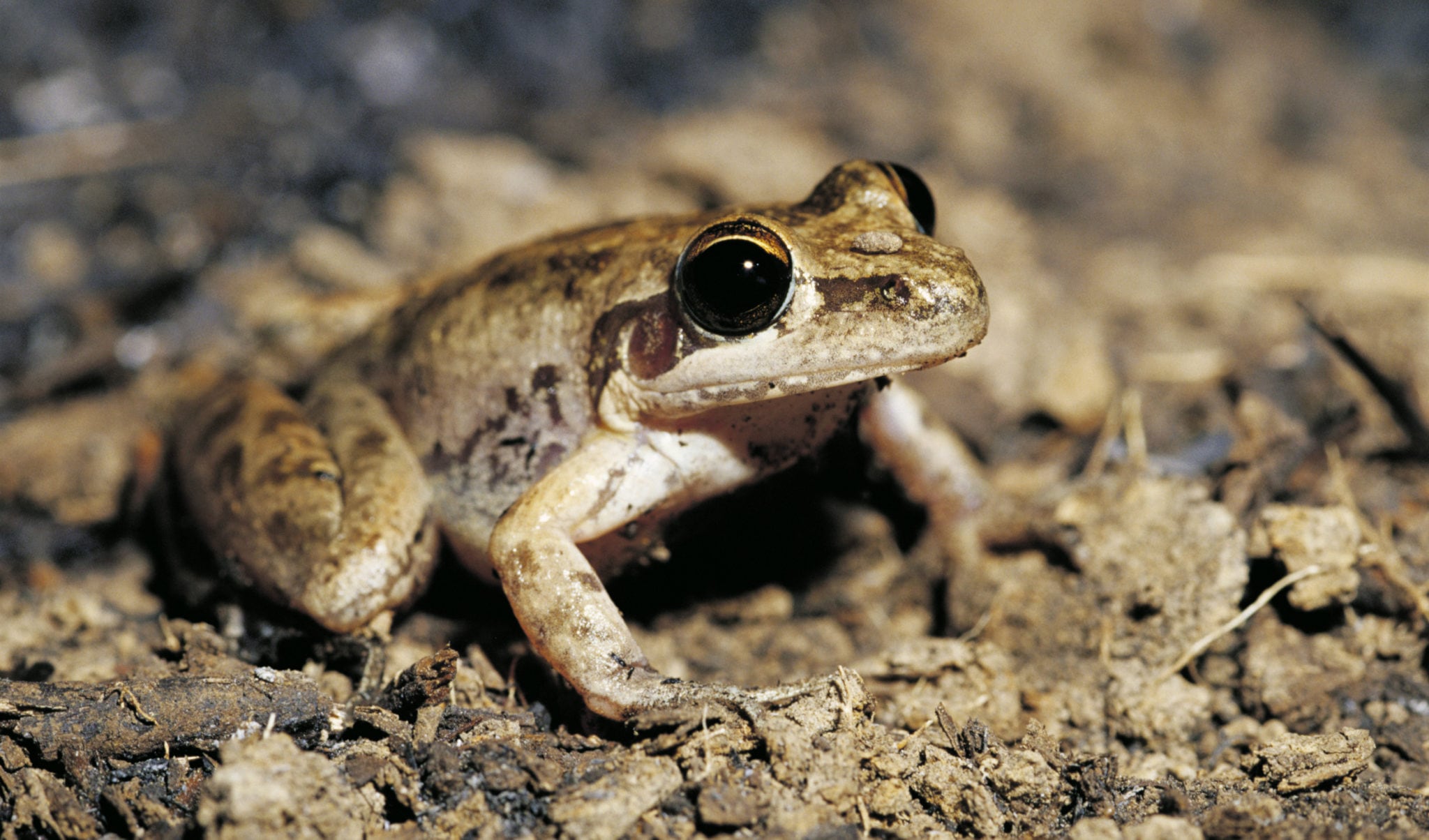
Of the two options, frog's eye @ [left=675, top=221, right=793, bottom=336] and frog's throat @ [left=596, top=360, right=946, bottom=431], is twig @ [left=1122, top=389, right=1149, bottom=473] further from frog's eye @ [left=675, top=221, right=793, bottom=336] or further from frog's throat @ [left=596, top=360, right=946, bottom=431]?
frog's eye @ [left=675, top=221, right=793, bottom=336]

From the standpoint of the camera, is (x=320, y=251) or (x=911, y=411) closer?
(x=911, y=411)

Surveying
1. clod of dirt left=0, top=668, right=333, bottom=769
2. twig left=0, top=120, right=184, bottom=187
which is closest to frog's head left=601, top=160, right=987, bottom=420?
clod of dirt left=0, top=668, right=333, bottom=769

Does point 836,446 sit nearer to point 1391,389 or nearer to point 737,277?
point 737,277

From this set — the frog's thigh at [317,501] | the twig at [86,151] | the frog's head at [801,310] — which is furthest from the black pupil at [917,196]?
the twig at [86,151]

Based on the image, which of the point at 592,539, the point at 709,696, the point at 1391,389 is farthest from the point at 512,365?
the point at 1391,389

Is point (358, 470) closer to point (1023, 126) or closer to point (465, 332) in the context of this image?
point (465, 332)

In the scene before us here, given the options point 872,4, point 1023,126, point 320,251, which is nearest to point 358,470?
point 320,251
